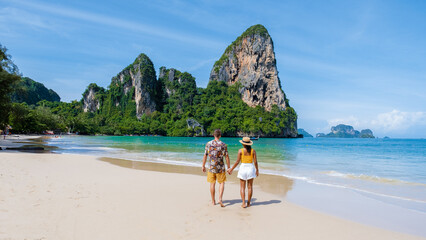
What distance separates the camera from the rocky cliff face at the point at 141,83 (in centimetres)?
10800

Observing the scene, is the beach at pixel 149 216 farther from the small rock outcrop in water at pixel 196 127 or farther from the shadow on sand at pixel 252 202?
the small rock outcrop in water at pixel 196 127

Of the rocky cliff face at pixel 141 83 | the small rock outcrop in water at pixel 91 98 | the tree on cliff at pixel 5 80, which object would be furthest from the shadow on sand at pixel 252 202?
the small rock outcrop in water at pixel 91 98

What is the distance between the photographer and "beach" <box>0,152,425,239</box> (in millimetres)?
3801

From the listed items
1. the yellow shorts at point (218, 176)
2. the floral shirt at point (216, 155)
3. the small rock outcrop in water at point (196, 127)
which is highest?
the small rock outcrop in water at point (196, 127)

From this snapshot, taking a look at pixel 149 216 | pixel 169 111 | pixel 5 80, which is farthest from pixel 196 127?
pixel 149 216

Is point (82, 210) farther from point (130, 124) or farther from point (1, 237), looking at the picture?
point (130, 124)

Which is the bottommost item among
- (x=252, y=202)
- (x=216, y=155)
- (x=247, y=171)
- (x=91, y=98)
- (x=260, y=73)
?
(x=252, y=202)

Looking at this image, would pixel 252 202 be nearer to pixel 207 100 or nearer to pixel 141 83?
pixel 207 100

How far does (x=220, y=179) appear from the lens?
17.9ft

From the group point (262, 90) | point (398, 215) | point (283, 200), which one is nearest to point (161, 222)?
point (283, 200)

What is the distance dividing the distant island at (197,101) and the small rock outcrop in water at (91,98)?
0.84 ft

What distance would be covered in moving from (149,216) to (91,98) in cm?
13188

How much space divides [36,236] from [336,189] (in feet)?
24.5

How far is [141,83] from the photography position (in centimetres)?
10731
